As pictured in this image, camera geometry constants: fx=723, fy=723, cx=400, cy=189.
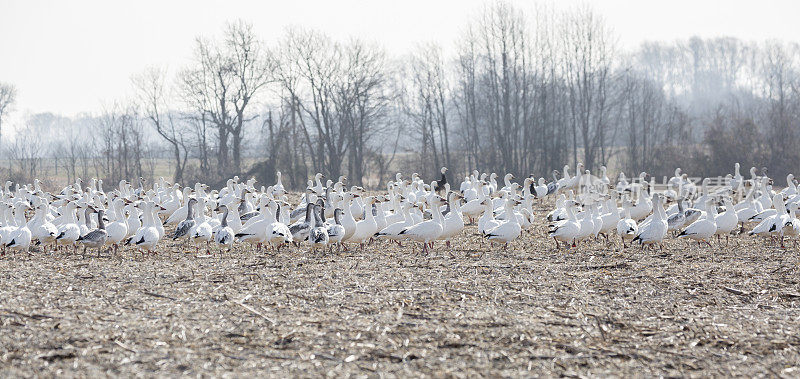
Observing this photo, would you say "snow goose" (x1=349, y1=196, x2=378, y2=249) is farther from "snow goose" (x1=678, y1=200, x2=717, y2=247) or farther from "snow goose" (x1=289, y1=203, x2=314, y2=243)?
"snow goose" (x1=678, y1=200, x2=717, y2=247)

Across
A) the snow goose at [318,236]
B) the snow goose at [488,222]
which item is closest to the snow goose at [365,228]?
the snow goose at [318,236]

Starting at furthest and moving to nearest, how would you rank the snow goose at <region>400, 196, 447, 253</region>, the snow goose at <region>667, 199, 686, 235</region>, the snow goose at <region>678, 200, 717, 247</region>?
the snow goose at <region>667, 199, 686, 235</region>, the snow goose at <region>400, 196, 447, 253</region>, the snow goose at <region>678, 200, 717, 247</region>

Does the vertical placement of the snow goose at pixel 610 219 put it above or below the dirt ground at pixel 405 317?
above

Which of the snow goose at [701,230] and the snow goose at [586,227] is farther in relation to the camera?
the snow goose at [586,227]

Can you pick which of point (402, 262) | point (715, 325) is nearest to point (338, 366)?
point (715, 325)

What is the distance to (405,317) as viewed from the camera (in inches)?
272

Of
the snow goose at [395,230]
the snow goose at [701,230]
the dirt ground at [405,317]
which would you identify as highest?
the snow goose at [395,230]

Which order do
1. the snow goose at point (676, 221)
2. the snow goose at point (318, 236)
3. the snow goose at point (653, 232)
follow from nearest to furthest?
the snow goose at point (318, 236) < the snow goose at point (653, 232) < the snow goose at point (676, 221)

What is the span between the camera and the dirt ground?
5496mm

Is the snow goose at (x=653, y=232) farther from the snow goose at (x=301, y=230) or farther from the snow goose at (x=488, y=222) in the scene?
the snow goose at (x=301, y=230)

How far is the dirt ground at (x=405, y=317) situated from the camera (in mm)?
5496

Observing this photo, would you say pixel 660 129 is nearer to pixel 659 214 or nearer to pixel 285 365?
pixel 659 214

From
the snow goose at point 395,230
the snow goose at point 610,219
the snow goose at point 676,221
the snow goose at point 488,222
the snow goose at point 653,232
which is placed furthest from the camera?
the snow goose at point 488,222

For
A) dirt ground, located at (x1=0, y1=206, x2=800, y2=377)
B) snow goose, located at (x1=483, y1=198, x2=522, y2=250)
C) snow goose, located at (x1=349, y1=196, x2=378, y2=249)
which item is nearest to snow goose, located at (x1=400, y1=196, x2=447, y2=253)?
snow goose, located at (x1=349, y1=196, x2=378, y2=249)
